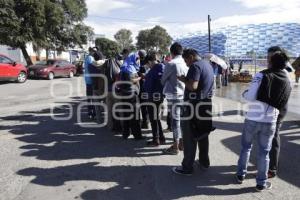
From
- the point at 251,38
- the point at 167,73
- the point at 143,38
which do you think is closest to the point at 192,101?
the point at 167,73

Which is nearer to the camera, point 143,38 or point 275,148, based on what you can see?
point 275,148

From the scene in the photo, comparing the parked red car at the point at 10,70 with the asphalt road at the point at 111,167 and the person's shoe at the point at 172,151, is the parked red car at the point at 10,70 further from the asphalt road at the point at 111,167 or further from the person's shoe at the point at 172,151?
the person's shoe at the point at 172,151

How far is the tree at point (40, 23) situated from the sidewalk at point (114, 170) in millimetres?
21022

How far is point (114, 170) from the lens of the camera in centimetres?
578

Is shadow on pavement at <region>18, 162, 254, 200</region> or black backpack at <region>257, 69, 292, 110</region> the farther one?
shadow on pavement at <region>18, 162, 254, 200</region>

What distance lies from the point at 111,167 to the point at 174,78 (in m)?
1.87

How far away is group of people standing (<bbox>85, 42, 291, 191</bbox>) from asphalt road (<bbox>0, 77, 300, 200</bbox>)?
284 mm

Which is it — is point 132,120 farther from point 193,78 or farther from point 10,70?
point 10,70

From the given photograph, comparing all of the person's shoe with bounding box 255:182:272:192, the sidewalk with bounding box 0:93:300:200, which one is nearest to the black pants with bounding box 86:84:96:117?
the sidewalk with bounding box 0:93:300:200

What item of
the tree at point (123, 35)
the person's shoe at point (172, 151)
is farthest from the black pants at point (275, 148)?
the tree at point (123, 35)

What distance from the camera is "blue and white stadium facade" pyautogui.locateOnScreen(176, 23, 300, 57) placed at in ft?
119

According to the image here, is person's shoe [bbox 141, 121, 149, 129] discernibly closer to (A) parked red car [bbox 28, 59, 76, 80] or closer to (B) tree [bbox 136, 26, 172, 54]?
(A) parked red car [bbox 28, 59, 76, 80]

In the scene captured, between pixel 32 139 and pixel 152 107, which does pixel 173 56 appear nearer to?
pixel 152 107

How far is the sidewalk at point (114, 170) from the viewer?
487 centimetres
